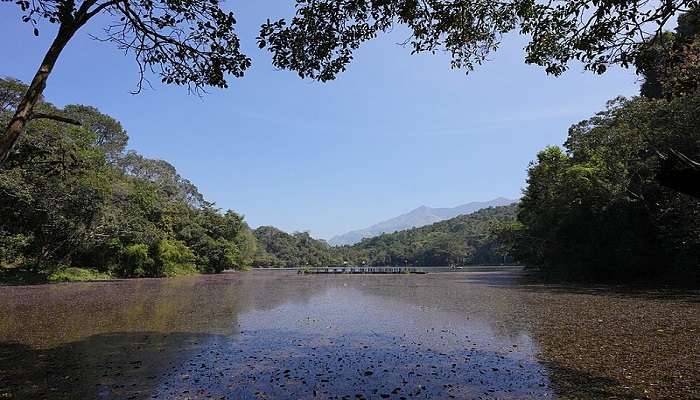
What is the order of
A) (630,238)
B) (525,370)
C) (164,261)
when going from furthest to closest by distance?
(164,261), (630,238), (525,370)

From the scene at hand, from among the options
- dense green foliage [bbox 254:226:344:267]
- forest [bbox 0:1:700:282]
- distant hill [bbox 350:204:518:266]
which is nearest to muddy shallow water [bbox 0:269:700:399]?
forest [bbox 0:1:700:282]

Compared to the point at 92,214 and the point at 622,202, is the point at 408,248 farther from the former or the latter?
the point at 92,214

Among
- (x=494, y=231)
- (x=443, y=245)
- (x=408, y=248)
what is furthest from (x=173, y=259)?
(x=408, y=248)

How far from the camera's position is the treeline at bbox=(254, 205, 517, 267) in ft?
296

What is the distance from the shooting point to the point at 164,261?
38406 millimetres

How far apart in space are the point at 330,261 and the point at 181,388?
97833 mm

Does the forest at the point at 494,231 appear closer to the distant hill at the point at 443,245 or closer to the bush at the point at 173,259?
the bush at the point at 173,259

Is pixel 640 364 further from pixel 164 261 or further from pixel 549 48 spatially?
pixel 164 261

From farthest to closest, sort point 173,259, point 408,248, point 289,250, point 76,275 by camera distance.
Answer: point 408,248, point 289,250, point 173,259, point 76,275

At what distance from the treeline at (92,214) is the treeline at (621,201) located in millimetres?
23352

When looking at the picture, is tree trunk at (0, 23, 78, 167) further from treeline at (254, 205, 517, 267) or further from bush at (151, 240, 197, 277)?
treeline at (254, 205, 517, 267)

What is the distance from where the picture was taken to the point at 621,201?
23391 mm

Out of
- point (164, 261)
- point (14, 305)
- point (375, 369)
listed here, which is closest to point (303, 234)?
point (164, 261)

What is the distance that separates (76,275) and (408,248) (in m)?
82.2
